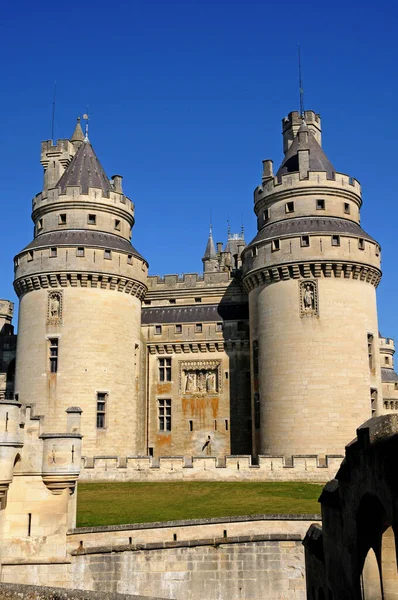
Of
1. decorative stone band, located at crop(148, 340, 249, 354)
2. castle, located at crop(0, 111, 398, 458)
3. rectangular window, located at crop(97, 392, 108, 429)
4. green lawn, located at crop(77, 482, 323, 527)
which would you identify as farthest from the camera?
decorative stone band, located at crop(148, 340, 249, 354)

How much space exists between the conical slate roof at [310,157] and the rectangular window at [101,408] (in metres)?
15.6

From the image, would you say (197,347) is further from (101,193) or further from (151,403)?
(101,193)

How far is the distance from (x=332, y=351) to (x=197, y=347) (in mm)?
9573

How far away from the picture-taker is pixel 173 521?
1862 cm

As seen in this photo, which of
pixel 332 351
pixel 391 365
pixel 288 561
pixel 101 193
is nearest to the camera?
pixel 288 561

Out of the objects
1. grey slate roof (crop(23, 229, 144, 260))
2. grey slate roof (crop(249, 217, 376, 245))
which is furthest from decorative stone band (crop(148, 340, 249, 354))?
grey slate roof (crop(249, 217, 376, 245))

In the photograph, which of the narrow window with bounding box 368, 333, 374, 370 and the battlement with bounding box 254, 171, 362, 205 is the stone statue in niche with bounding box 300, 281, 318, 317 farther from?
the battlement with bounding box 254, 171, 362, 205

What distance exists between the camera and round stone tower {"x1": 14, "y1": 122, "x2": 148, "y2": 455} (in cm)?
3319

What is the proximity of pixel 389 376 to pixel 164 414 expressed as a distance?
22.7 meters

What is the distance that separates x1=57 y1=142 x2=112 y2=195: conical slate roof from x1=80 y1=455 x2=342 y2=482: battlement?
15.9 meters

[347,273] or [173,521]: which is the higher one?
[347,273]

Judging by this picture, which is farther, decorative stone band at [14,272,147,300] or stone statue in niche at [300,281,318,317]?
decorative stone band at [14,272,147,300]

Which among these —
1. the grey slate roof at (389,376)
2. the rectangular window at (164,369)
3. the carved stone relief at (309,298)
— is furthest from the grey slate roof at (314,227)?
the grey slate roof at (389,376)

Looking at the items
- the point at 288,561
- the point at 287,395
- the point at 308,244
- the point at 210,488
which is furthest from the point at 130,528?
the point at 308,244
